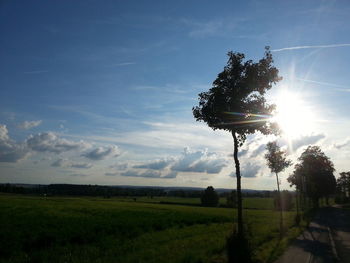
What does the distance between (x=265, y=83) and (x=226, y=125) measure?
296cm

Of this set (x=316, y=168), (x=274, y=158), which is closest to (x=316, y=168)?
(x=316, y=168)

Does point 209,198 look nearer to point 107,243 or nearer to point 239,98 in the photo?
point 107,243

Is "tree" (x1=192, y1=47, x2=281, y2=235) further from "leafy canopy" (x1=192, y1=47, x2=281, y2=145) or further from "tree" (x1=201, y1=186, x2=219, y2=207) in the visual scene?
"tree" (x1=201, y1=186, x2=219, y2=207)

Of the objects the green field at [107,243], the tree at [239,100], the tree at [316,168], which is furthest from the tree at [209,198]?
the tree at [239,100]

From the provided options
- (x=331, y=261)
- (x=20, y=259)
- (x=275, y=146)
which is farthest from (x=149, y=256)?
(x=275, y=146)

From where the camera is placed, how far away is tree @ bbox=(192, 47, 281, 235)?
51.4ft

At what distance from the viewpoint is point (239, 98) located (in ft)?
51.2

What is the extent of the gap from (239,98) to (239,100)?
0.10 m

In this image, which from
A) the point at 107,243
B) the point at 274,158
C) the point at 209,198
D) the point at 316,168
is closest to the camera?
the point at 107,243

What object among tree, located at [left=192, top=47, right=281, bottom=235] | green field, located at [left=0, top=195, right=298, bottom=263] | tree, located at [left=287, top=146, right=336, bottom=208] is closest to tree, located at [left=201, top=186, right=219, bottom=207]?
tree, located at [left=287, top=146, right=336, bottom=208]

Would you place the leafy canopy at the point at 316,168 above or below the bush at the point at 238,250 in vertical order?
above

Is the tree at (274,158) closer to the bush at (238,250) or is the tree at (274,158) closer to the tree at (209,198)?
the bush at (238,250)

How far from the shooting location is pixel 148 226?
3111cm

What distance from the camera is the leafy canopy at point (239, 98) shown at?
51.4 ft
